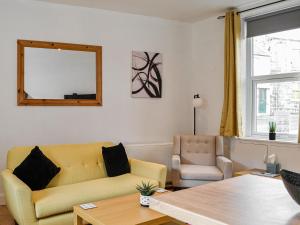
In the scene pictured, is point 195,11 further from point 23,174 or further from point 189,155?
point 23,174

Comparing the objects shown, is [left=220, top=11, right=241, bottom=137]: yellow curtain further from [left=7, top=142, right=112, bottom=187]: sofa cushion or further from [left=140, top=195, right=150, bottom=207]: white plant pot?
[left=140, top=195, right=150, bottom=207]: white plant pot

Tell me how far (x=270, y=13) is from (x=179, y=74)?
1624 millimetres

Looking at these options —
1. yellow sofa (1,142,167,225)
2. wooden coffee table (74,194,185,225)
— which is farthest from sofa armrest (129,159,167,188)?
wooden coffee table (74,194,185,225)

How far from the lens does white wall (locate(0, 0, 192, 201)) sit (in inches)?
148

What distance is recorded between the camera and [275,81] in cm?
399

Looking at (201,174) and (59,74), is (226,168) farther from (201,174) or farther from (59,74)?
(59,74)

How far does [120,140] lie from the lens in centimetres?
445

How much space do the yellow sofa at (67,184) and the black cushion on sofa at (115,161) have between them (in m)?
0.08

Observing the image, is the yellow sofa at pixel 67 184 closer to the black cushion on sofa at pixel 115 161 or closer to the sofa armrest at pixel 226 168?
the black cushion on sofa at pixel 115 161

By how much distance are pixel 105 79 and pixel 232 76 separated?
1.76m

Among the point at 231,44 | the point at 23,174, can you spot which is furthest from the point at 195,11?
the point at 23,174

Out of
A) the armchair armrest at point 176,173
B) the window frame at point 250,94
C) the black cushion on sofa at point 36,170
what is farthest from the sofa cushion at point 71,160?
the window frame at point 250,94

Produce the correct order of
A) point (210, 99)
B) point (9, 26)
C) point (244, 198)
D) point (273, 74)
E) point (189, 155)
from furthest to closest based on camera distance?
point (210, 99)
point (189, 155)
point (273, 74)
point (9, 26)
point (244, 198)

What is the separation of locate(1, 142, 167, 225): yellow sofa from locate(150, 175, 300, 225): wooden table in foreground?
5.57 ft
